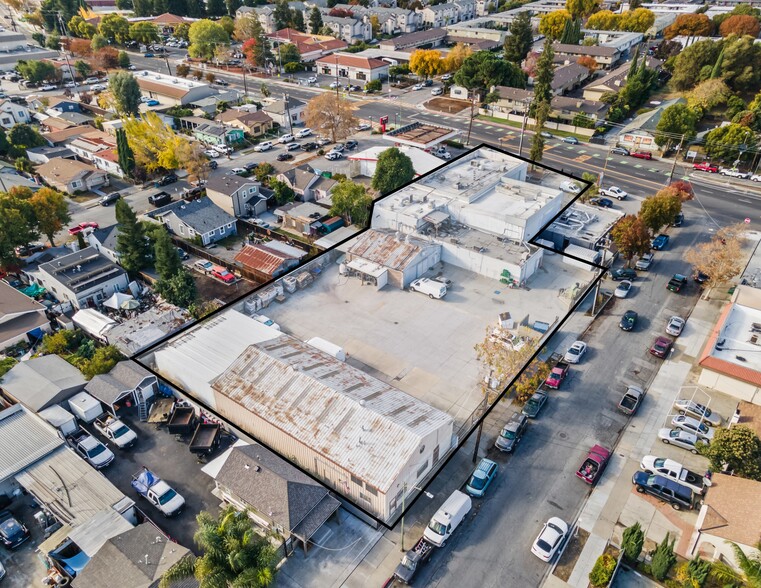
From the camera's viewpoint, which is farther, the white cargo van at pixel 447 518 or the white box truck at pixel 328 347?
A: the white box truck at pixel 328 347

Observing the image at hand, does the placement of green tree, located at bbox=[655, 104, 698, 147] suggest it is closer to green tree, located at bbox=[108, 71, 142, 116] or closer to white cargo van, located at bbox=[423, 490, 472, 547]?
white cargo van, located at bbox=[423, 490, 472, 547]

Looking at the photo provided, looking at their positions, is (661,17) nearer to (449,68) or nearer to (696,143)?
(449,68)

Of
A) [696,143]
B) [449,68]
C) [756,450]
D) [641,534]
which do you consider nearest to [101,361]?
[641,534]

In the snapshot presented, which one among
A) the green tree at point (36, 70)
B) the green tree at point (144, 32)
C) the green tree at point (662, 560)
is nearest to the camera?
the green tree at point (662, 560)

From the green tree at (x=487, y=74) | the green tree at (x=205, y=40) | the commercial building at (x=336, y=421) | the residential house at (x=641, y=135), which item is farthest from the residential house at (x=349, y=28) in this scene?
the commercial building at (x=336, y=421)

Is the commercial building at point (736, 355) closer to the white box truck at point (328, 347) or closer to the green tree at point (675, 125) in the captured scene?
the white box truck at point (328, 347)

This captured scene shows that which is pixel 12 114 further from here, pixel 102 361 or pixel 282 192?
pixel 102 361

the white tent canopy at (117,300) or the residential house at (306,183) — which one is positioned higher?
the residential house at (306,183)
